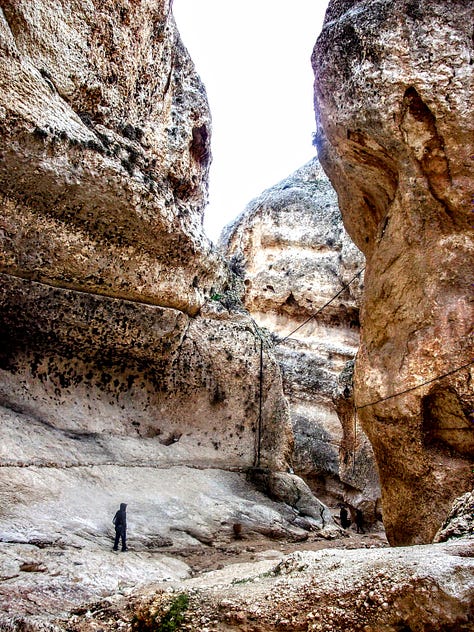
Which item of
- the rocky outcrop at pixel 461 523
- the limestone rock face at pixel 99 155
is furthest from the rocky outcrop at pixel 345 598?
the limestone rock face at pixel 99 155

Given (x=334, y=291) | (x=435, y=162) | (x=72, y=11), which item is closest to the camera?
(x=435, y=162)

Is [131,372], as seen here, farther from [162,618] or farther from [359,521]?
[359,521]

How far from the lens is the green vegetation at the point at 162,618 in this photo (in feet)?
11.2

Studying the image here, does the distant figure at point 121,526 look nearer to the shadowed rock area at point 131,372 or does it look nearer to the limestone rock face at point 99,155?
the shadowed rock area at point 131,372

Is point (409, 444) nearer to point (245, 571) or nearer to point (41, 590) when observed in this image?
point (245, 571)

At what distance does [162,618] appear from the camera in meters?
3.48

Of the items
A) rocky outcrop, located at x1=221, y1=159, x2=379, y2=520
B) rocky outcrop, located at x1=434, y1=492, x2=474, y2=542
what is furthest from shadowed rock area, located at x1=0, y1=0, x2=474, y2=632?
rocky outcrop, located at x1=221, y1=159, x2=379, y2=520

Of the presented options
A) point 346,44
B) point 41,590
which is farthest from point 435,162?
point 41,590

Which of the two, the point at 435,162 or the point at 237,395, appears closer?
the point at 435,162

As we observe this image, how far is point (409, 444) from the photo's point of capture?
21.8 ft

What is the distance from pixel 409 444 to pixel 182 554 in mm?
2872

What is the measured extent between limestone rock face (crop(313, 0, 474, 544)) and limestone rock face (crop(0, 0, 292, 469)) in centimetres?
244

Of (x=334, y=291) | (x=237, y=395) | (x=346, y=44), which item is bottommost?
(x=237, y=395)

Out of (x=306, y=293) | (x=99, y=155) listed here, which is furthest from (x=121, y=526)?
(x=306, y=293)
